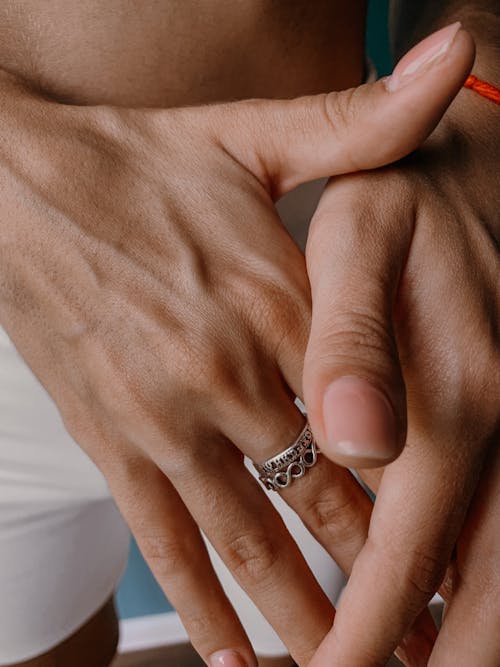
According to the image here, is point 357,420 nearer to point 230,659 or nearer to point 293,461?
point 293,461

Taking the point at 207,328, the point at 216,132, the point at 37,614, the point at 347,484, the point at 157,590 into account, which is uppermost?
the point at 216,132

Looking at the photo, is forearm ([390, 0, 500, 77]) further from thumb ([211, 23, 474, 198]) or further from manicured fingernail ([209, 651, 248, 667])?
manicured fingernail ([209, 651, 248, 667])

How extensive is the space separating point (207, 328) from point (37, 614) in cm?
59

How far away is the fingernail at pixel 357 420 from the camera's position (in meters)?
0.45

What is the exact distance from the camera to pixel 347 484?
0.65 meters

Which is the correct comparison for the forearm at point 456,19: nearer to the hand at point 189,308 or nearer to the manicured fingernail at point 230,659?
the hand at point 189,308

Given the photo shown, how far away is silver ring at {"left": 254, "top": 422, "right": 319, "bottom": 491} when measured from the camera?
0.62 metres

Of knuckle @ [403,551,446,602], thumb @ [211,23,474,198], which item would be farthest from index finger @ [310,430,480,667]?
thumb @ [211,23,474,198]

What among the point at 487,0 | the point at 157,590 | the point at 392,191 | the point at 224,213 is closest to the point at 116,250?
the point at 224,213

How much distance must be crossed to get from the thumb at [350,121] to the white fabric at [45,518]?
0.21 metres

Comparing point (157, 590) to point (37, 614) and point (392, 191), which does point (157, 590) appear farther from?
point (392, 191)

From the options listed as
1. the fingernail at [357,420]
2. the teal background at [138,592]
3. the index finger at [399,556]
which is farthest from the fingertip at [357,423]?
the teal background at [138,592]

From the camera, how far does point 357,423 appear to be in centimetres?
46

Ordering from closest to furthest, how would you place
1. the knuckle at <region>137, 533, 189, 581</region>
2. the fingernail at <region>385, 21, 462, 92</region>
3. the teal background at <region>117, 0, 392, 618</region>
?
1. the fingernail at <region>385, 21, 462, 92</region>
2. the knuckle at <region>137, 533, 189, 581</region>
3. the teal background at <region>117, 0, 392, 618</region>
